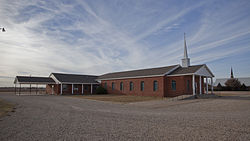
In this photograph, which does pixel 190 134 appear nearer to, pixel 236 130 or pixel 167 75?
pixel 236 130

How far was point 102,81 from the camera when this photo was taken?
4112 cm

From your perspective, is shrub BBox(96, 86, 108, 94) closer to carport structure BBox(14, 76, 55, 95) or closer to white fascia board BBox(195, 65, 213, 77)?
carport structure BBox(14, 76, 55, 95)

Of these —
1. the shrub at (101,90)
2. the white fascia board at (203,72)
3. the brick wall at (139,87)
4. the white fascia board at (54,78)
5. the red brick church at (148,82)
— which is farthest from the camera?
the shrub at (101,90)

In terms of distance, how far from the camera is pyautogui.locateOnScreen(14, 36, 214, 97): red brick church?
26.6 metres

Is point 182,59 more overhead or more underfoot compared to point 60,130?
more overhead

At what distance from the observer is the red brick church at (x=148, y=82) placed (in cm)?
2664

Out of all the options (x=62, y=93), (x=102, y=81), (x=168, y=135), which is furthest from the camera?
(x=102, y=81)

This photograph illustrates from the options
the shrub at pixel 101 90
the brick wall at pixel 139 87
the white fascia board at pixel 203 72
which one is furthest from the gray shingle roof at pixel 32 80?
the white fascia board at pixel 203 72

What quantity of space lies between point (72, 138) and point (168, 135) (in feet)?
10.0

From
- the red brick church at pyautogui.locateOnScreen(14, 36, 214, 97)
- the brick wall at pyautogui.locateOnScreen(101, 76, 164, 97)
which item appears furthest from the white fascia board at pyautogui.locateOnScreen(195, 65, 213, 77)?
the brick wall at pyautogui.locateOnScreen(101, 76, 164, 97)

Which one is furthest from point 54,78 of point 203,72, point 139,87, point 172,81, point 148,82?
point 203,72

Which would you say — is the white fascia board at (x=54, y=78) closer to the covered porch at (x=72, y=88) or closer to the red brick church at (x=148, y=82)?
the red brick church at (x=148, y=82)

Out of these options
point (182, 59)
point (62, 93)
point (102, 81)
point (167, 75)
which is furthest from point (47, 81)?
point (182, 59)

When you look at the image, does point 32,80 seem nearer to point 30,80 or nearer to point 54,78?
point 30,80
